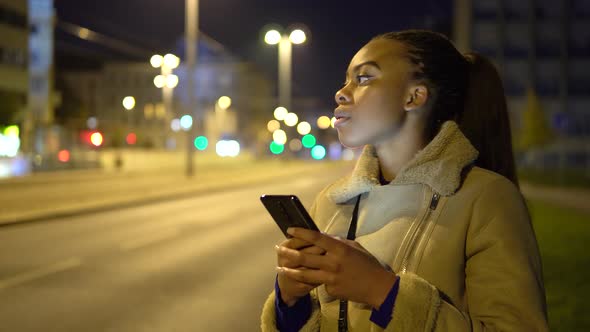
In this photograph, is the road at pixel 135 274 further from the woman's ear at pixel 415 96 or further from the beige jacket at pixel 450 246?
the woman's ear at pixel 415 96

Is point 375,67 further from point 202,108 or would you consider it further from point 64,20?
point 202,108

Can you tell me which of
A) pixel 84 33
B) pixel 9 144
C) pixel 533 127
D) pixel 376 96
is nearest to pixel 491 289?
pixel 376 96

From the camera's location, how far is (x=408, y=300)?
5.24 ft

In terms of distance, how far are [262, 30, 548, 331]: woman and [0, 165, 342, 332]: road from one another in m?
4.67

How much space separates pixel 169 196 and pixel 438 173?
23.4 meters

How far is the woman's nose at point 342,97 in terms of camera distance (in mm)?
1906

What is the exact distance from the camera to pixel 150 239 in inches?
521

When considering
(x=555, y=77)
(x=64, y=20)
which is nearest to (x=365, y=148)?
(x=64, y=20)

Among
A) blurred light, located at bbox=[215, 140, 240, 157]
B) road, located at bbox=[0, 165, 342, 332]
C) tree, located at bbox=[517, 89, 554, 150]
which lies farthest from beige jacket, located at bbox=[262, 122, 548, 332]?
blurred light, located at bbox=[215, 140, 240, 157]

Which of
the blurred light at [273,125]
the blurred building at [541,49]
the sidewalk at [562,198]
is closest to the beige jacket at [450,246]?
the sidewalk at [562,198]

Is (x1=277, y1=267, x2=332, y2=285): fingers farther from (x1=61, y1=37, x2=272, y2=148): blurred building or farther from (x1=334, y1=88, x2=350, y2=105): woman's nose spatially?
(x1=61, y1=37, x2=272, y2=148): blurred building

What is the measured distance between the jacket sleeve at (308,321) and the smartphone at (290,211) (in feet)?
1.24

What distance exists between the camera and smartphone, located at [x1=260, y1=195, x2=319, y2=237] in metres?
1.63

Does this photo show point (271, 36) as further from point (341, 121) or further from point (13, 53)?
point (341, 121)
